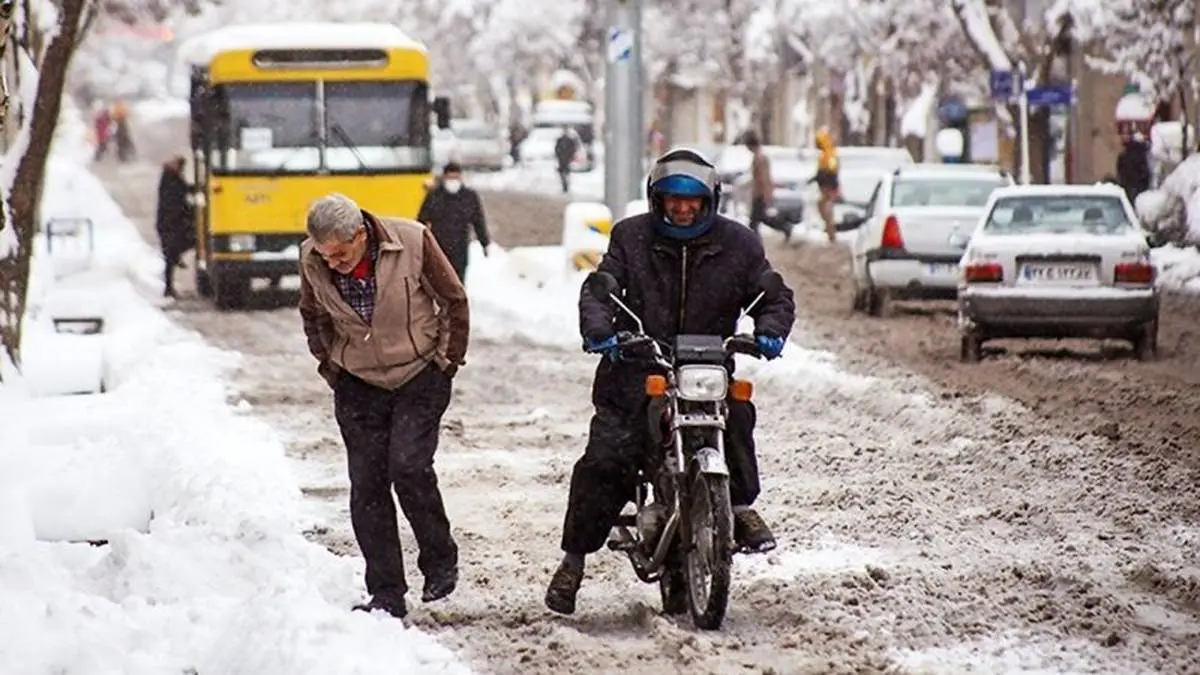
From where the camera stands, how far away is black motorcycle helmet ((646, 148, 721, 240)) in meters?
9.02

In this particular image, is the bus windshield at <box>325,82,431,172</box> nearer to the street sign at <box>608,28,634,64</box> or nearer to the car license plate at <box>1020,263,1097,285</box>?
the street sign at <box>608,28,634,64</box>

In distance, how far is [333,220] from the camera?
905 centimetres

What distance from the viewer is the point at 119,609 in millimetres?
8906

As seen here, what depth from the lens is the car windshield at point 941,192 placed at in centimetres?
2647

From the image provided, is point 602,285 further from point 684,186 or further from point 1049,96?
point 1049,96

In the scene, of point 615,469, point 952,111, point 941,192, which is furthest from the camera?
point 952,111

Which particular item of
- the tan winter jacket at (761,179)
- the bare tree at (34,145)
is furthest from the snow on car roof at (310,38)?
the tan winter jacket at (761,179)

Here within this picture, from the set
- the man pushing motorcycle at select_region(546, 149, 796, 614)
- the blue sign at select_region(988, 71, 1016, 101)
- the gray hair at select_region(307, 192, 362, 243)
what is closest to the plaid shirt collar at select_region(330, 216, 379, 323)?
the gray hair at select_region(307, 192, 362, 243)

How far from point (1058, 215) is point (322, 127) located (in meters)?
9.46

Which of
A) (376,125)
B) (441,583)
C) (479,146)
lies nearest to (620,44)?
(376,125)

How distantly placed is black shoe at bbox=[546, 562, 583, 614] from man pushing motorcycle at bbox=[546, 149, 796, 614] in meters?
0.31

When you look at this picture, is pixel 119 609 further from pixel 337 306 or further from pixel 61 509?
pixel 61 509

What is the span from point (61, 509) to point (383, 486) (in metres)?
1.82

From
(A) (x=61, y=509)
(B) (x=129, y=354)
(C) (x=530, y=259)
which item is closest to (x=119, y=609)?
(A) (x=61, y=509)
